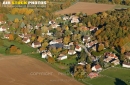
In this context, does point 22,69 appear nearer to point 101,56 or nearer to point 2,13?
point 101,56

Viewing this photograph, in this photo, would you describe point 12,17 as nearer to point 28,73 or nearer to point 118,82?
point 28,73

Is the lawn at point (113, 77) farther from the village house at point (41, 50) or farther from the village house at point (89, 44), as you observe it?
the village house at point (41, 50)

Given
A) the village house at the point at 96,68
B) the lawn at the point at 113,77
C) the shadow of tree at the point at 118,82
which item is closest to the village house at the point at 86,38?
the lawn at the point at 113,77

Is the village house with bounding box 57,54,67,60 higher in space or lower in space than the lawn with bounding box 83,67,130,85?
higher

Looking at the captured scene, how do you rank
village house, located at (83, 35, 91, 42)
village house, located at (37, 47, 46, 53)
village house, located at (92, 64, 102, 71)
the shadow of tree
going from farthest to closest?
1. village house, located at (83, 35, 91, 42)
2. village house, located at (37, 47, 46, 53)
3. village house, located at (92, 64, 102, 71)
4. the shadow of tree

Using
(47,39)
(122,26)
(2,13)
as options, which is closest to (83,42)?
(47,39)

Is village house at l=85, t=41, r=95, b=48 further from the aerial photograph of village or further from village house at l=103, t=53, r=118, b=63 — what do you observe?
village house at l=103, t=53, r=118, b=63

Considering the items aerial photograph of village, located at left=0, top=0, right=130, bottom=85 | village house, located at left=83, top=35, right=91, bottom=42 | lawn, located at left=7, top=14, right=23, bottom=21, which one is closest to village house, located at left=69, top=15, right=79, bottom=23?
aerial photograph of village, located at left=0, top=0, right=130, bottom=85
